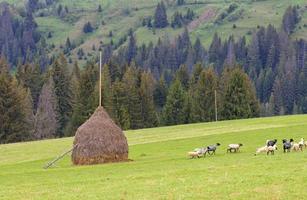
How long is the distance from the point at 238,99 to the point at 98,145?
232ft

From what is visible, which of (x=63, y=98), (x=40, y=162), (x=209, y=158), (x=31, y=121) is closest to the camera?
(x=209, y=158)

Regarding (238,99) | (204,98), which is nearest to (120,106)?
(204,98)

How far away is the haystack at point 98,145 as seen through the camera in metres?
44.5

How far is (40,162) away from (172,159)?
12765 millimetres

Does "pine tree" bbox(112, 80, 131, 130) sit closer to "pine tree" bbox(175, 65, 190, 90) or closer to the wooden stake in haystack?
"pine tree" bbox(175, 65, 190, 90)

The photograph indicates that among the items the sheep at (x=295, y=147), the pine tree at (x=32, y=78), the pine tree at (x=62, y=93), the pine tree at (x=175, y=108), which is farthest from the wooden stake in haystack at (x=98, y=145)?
the pine tree at (x=32, y=78)

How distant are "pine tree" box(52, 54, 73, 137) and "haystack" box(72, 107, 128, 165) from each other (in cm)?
7288

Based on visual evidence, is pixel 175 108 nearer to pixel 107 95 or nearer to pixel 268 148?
pixel 107 95

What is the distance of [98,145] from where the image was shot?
44469 mm

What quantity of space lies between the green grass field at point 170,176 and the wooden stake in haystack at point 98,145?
5.02ft

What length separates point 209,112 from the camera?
116 metres

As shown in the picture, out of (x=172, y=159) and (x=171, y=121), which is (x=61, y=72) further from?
(x=172, y=159)

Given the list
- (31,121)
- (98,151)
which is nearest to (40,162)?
(98,151)

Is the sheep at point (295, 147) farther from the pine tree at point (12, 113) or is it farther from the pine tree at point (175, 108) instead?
the pine tree at point (175, 108)
